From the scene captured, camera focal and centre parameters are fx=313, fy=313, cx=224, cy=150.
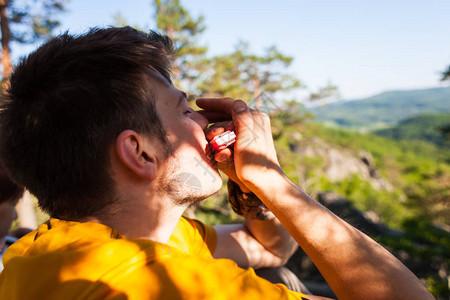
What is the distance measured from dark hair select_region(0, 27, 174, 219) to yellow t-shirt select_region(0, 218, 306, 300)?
264 millimetres

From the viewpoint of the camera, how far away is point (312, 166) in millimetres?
55312

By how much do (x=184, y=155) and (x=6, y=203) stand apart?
2073mm

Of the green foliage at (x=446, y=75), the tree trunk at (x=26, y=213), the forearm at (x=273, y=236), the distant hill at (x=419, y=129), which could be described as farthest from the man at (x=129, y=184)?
the distant hill at (x=419, y=129)

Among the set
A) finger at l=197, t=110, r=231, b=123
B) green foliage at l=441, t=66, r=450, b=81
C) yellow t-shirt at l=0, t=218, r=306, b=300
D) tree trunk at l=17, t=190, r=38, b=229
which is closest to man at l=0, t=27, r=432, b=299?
yellow t-shirt at l=0, t=218, r=306, b=300

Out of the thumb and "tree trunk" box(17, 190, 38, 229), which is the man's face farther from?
"tree trunk" box(17, 190, 38, 229)

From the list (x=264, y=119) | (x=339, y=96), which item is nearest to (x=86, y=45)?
(x=264, y=119)

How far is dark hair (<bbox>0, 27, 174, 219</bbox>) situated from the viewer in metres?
1.30

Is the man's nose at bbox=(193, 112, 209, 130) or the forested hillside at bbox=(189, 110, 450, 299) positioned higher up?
the man's nose at bbox=(193, 112, 209, 130)

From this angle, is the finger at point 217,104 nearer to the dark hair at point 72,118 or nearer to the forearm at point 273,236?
the dark hair at point 72,118

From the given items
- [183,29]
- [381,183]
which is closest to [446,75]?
[183,29]

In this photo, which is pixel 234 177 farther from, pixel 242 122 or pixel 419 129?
pixel 419 129

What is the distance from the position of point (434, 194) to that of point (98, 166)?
2944cm

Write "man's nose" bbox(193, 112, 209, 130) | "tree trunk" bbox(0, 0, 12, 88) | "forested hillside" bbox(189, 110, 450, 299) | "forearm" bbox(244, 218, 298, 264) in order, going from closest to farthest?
"man's nose" bbox(193, 112, 209, 130), "forearm" bbox(244, 218, 298, 264), "tree trunk" bbox(0, 0, 12, 88), "forested hillside" bbox(189, 110, 450, 299)

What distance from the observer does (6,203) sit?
8.80 ft
